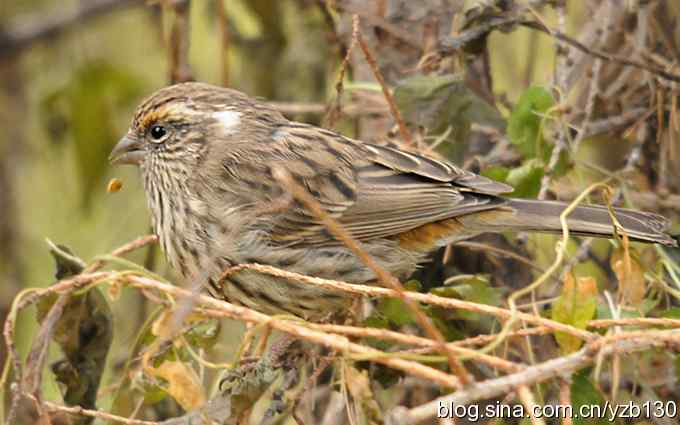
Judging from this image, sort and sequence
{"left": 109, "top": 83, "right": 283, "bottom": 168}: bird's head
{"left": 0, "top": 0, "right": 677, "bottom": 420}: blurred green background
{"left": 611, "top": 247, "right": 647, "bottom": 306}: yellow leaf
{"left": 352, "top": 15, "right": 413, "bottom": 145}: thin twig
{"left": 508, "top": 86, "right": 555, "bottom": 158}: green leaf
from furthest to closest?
{"left": 0, "top": 0, "right": 677, "bottom": 420}: blurred green background
{"left": 109, "top": 83, "right": 283, "bottom": 168}: bird's head
{"left": 508, "top": 86, "right": 555, "bottom": 158}: green leaf
{"left": 352, "top": 15, "right": 413, "bottom": 145}: thin twig
{"left": 611, "top": 247, "right": 647, "bottom": 306}: yellow leaf

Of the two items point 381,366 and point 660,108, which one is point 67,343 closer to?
point 381,366

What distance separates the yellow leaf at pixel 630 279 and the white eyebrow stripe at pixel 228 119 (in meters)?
1.54

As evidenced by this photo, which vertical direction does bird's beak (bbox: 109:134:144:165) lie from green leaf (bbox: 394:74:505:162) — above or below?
below

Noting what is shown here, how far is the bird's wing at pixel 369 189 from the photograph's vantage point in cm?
388

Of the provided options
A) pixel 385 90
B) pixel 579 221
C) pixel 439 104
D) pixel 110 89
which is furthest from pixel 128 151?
pixel 579 221

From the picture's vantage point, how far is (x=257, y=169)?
3975 millimetres

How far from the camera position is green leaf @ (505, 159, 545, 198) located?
380 centimetres

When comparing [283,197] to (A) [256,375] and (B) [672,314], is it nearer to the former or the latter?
(A) [256,375]

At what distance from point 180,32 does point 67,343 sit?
1493 mm

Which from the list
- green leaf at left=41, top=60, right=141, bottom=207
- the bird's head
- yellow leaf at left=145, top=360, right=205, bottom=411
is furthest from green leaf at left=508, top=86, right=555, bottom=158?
green leaf at left=41, top=60, right=141, bottom=207

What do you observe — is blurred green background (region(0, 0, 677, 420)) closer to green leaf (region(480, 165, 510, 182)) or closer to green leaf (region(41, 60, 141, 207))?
green leaf (region(41, 60, 141, 207))

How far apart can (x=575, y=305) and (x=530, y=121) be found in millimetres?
1003

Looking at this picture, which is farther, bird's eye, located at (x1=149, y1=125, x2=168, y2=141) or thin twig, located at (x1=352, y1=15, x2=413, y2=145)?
bird's eye, located at (x1=149, y1=125, x2=168, y2=141)

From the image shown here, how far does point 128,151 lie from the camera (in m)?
4.17
